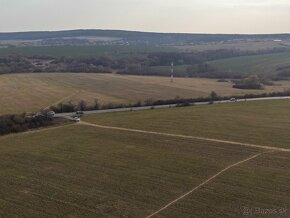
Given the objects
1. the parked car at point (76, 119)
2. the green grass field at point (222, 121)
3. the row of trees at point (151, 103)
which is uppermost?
→ the green grass field at point (222, 121)

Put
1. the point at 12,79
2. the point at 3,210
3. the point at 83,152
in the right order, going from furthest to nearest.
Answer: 1. the point at 12,79
2. the point at 83,152
3. the point at 3,210

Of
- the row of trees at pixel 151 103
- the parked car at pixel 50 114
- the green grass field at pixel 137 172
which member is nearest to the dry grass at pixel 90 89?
the row of trees at pixel 151 103

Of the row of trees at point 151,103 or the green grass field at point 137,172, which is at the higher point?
the green grass field at point 137,172

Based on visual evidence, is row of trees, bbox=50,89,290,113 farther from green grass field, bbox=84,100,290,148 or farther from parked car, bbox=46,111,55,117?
green grass field, bbox=84,100,290,148

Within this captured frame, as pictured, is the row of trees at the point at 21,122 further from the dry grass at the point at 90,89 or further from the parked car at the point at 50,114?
the dry grass at the point at 90,89

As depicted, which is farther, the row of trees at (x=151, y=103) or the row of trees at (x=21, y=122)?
the row of trees at (x=151, y=103)

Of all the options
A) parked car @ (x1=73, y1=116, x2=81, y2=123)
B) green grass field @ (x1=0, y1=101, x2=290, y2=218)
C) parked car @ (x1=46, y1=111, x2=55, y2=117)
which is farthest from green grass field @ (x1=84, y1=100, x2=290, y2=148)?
parked car @ (x1=46, y1=111, x2=55, y2=117)

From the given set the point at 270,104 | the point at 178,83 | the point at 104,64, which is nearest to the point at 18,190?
the point at 270,104

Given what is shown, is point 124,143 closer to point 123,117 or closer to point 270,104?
point 123,117
